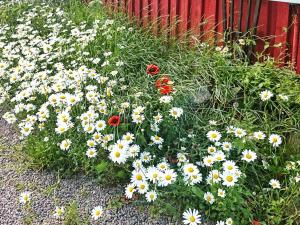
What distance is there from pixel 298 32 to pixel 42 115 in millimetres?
2299

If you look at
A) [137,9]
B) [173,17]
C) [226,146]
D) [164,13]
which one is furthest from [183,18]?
[226,146]

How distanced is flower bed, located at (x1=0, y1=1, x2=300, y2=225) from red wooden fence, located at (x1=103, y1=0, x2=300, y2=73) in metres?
0.25

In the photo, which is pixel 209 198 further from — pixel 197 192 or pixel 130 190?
pixel 130 190

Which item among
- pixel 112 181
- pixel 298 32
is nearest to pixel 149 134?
pixel 112 181

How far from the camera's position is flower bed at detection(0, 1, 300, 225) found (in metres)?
3.22

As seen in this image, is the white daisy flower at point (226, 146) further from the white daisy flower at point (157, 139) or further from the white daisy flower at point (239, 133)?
the white daisy flower at point (157, 139)

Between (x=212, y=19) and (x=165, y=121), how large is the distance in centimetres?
176

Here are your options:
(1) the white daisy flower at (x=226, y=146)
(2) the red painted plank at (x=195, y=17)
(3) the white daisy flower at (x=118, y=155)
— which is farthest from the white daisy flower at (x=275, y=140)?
(2) the red painted plank at (x=195, y=17)

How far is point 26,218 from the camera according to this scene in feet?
10.7

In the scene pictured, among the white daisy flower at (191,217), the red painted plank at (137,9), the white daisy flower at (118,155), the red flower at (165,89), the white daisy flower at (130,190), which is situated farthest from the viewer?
the red painted plank at (137,9)

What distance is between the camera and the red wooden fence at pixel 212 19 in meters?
4.34

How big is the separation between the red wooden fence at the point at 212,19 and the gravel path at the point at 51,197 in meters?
2.05

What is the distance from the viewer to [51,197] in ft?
11.4

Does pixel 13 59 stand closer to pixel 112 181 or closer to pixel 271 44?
pixel 112 181
